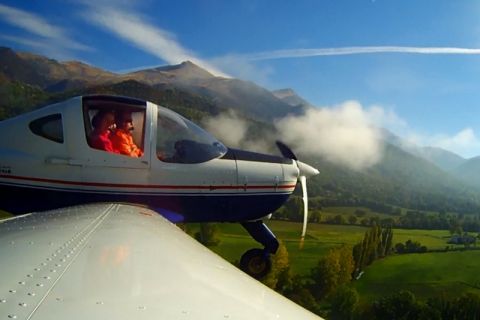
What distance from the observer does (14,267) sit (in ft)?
7.00

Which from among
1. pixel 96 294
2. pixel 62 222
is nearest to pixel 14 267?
pixel 96 294

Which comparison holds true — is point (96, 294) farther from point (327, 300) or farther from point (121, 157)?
point (327, 300)

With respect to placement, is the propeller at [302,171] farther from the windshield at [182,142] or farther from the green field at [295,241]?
the green field at [295,241]

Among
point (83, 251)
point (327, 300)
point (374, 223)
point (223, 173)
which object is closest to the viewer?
point (83, 251)

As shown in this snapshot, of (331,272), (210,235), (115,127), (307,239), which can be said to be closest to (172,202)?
(115,127)

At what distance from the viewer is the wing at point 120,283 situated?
62.6 inches

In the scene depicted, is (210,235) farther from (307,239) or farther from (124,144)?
(124,144)

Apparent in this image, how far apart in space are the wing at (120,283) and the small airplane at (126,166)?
120 inches

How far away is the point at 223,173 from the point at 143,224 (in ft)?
10.0

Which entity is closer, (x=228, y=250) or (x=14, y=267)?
(x=14, y=267)

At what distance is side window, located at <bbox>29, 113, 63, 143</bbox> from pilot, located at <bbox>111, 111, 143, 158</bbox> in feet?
2.73

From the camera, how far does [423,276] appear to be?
59.1 meters

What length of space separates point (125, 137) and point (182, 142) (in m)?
0.99

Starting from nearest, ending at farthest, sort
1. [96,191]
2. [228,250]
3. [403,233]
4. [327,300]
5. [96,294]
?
[96,294] → [96,191] → [228,250] → [327,300] → [403,233]
